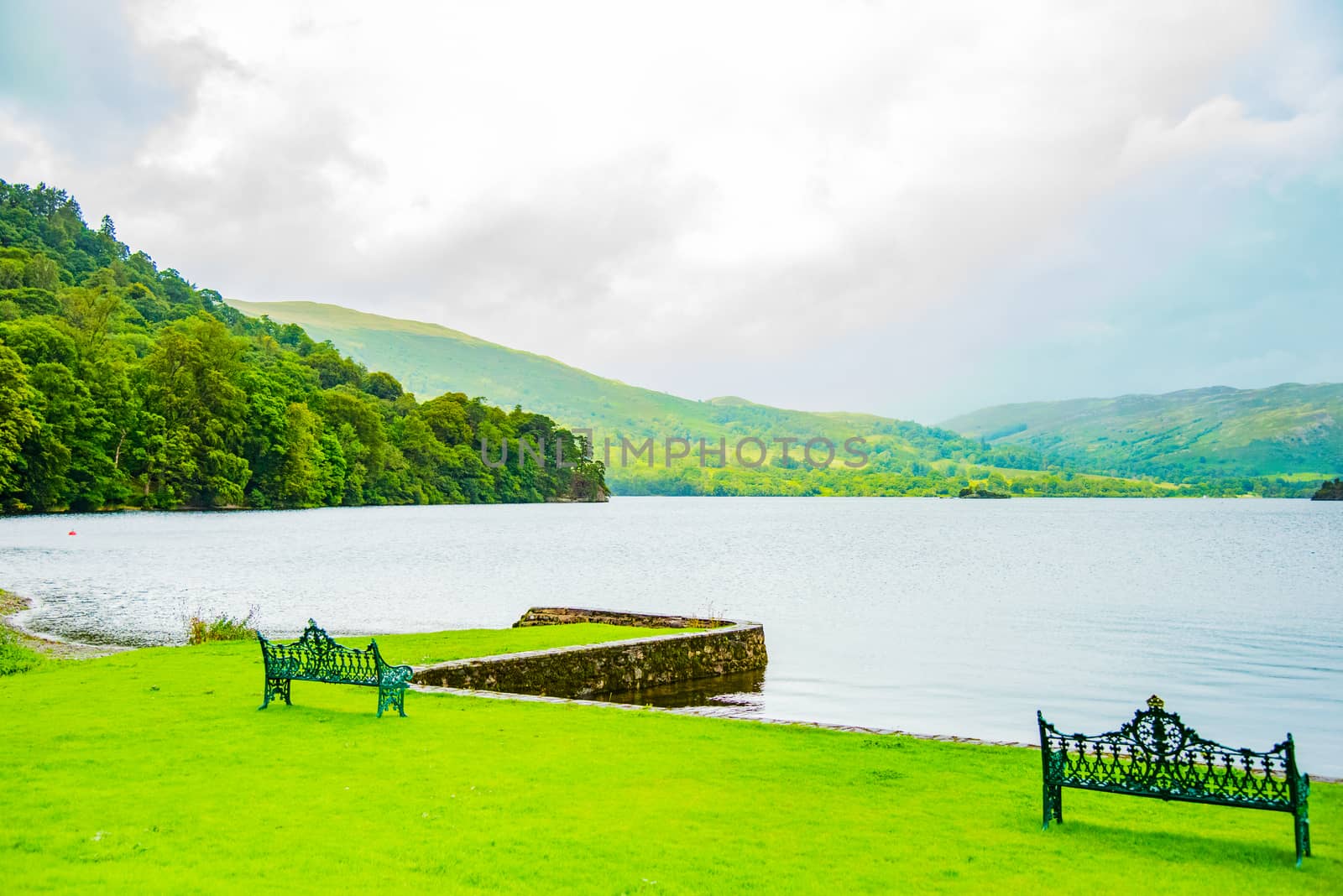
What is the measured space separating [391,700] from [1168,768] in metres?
10.2

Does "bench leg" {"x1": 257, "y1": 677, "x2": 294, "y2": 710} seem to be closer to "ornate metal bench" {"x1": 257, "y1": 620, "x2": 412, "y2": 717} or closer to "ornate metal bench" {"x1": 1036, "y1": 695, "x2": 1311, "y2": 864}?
"ornate metal bench" {"x1": 257, "y1": 620, "x2": 412, "y2": 717}

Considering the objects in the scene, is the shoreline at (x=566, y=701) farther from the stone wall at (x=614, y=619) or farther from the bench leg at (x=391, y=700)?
the stone wall at (x=614, y=619)

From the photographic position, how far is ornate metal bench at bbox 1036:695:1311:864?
25.8 ft

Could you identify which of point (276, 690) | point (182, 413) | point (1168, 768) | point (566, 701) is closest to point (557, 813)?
point (1168, 768)

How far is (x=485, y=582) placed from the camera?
167ft

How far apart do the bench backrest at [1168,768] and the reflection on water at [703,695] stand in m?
11.3

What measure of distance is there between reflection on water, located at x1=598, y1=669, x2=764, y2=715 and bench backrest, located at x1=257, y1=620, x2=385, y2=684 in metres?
6.81

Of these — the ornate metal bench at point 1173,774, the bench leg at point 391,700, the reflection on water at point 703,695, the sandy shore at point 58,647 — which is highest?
the ornate metal bench at point 1173,774

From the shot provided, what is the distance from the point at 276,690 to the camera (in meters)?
14.5

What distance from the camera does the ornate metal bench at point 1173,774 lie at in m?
7.86

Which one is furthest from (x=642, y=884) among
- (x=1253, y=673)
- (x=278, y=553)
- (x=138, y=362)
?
(x=138, y=362)

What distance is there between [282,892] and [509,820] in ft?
7.81

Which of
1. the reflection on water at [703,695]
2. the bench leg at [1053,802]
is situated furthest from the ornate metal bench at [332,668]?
the bench leg at [1053,802]

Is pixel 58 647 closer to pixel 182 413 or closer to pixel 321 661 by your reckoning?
pixel 321 661
